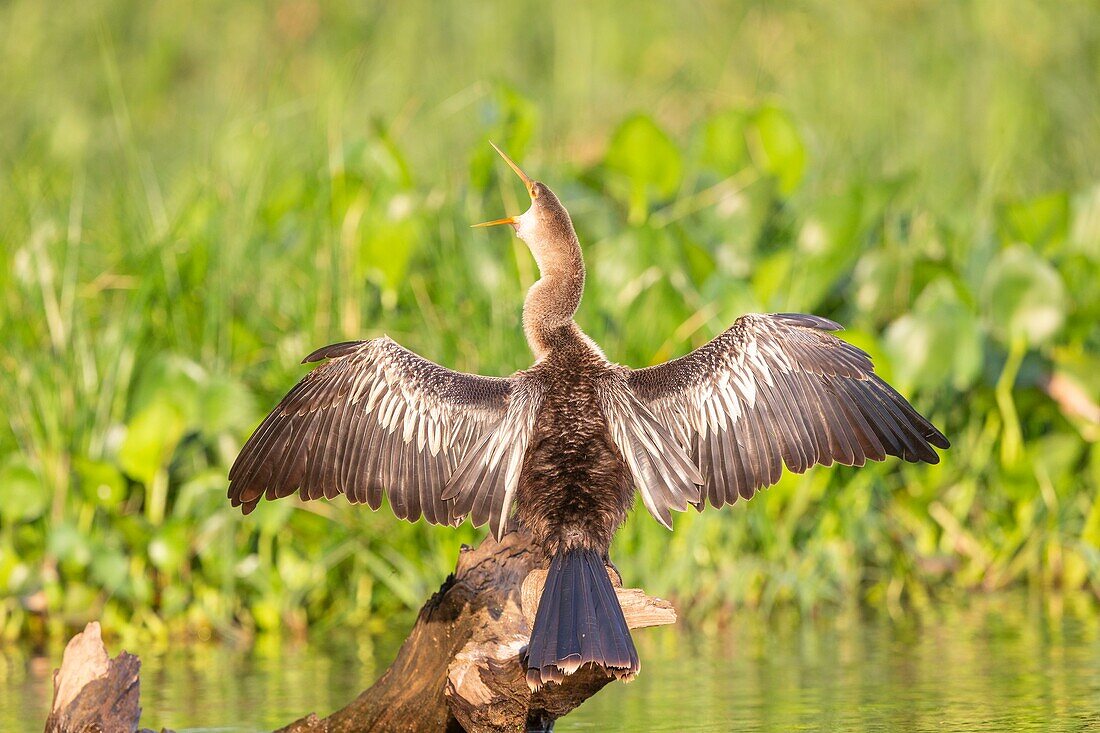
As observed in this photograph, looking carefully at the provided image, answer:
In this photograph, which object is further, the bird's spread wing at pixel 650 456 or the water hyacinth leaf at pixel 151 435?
the water hyacinth leaf at pixel 151 435

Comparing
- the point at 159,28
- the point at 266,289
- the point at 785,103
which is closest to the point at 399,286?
the point at 266,289

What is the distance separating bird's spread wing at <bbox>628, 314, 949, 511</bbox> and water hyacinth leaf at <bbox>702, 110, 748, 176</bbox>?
394cm

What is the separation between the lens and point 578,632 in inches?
164

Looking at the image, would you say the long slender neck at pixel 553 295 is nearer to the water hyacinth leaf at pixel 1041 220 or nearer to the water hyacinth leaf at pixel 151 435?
the water hyacinth leaf at pixel 151 435

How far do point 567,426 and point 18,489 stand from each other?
3359 millimetres

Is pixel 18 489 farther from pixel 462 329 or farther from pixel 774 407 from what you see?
pixel 774 407

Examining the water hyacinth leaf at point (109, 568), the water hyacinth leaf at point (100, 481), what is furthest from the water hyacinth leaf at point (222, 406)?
the water hyacinth leaf at point (109, 568)

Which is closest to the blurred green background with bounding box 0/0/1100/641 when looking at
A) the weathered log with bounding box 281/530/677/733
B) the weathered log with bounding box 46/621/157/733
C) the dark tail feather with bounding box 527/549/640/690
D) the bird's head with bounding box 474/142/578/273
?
the bird's head with bounding box 474/142/578/273

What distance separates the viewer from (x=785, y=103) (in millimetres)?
11672

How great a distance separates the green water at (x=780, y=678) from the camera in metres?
5.29

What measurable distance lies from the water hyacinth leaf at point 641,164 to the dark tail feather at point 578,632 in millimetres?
4469

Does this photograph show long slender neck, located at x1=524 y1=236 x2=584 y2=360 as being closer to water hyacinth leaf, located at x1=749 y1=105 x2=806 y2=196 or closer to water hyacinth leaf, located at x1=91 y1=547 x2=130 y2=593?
water hyacinth leaf, located at x1=91 y1=547 x2=130 y2=593

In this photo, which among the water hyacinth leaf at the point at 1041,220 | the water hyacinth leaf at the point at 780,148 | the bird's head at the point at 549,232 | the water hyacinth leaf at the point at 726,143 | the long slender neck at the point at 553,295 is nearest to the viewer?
the long slender neck at the point at 553,295

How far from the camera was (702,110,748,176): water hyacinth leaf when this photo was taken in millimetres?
8953
